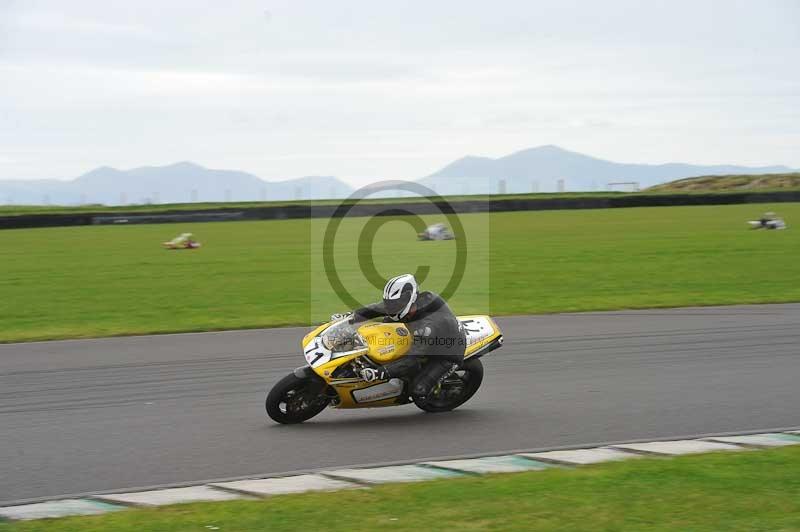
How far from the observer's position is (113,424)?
8.98 m

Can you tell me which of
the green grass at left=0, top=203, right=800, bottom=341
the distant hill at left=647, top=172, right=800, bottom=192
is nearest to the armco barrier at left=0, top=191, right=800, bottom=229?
the green grass at left=0, top=203, right=800, bottom=341

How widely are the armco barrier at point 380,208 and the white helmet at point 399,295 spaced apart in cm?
3753

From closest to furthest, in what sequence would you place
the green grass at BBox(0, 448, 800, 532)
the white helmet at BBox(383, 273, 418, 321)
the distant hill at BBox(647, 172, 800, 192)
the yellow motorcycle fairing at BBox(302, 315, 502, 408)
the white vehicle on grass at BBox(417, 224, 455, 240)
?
the green grass at BBox(0, 448, 800, 532) → the yellow motorcycle fairing at BBox(302, 315, 502, 408) → the white helmet at BBox(383, 273, 418, 321) → the white vehicle on grass at BBox(417, 224, 455, 240) → the distant hill at BBox(647, 172, 800, 192)

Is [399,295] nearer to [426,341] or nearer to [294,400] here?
[426,341]

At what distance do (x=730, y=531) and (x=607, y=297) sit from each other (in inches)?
515

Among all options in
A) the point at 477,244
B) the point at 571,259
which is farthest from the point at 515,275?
the point at 477,244

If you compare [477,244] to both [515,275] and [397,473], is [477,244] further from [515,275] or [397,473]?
[397,473]

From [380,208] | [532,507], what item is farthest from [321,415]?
[380,208]

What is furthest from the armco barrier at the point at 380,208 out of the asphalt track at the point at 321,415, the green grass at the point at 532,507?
the green grass at the point at 532,507

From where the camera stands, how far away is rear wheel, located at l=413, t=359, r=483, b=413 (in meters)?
9.61

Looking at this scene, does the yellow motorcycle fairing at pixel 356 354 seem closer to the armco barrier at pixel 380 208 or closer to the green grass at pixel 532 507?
the green grass at pixel 532 507

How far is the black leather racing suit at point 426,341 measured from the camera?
30.1 feet

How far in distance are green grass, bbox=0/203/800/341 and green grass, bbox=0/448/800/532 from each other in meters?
9.39

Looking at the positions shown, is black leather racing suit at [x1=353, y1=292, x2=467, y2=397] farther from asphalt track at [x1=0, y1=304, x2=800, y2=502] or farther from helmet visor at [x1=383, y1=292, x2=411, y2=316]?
asphalt track at [x1=0, y1=304, x2=800, y2=502]
